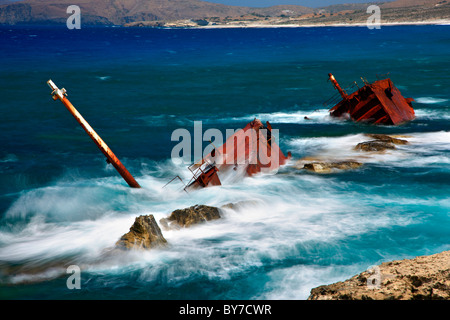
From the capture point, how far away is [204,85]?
2144 inches

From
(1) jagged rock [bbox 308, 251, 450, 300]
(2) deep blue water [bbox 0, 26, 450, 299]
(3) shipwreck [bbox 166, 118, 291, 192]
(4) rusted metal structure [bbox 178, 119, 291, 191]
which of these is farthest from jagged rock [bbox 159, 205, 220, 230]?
(1) jagged rock [bbox 308, 251, 450, 300]

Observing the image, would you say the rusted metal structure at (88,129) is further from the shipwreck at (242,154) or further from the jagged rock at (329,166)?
the jagged rock at (329,166)

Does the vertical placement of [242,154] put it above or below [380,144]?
above

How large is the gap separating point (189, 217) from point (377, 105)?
19.8 metres

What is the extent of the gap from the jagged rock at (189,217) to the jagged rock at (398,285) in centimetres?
720

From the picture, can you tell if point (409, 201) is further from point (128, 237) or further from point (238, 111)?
point (238, 111)

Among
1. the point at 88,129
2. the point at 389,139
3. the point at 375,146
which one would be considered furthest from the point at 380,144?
the point at 88,129

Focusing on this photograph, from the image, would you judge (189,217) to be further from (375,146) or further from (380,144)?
(380,144)

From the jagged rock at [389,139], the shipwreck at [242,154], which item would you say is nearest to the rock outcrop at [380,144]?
the jagged rock at [389,139]

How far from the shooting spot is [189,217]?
1555 cm

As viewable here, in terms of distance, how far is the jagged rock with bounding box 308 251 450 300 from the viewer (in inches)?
327

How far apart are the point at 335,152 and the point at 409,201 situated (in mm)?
7228

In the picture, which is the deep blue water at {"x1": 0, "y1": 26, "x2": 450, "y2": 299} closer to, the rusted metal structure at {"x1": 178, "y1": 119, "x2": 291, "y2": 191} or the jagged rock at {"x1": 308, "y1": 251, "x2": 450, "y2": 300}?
the rusted metal structure at {"x1": 178, "y1": 119, "x2": 291, "y2": 191}
